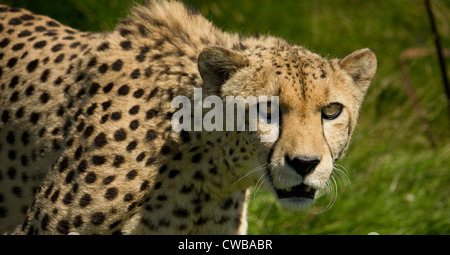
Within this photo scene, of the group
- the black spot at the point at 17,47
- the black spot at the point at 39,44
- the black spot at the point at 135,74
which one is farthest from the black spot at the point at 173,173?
the black spot at the point at 17,47

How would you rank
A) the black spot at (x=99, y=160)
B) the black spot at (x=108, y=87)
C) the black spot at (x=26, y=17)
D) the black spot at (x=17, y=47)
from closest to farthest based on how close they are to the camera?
the black spot at (x=99, y=160) → the black spot at (x=108, y=87) → the black spot at (x=17, y=47) → the black spot at (x=26, y=17)

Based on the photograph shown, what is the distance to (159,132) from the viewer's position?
3805 mm

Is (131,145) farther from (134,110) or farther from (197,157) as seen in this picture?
(197,157)

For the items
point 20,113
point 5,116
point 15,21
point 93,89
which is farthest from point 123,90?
point 15,21

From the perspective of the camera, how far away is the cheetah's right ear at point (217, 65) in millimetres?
3604

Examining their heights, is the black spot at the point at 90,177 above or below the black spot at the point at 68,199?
above

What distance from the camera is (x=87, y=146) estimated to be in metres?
3.84

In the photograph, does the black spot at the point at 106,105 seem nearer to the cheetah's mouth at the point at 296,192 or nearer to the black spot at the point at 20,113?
the black spot at the point at 20,113

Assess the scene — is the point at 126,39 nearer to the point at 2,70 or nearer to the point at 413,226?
the point at 2,70

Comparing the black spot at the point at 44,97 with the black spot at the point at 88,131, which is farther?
the black spot at the point at 44,97

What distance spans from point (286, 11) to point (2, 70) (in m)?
3.70

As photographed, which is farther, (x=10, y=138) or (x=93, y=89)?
(x=10, y=138)

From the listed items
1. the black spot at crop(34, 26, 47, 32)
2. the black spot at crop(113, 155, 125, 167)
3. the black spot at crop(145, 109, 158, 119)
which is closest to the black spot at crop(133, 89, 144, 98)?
the black spot at crop(145, 109, 158, 119)

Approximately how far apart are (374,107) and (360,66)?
334 cm
